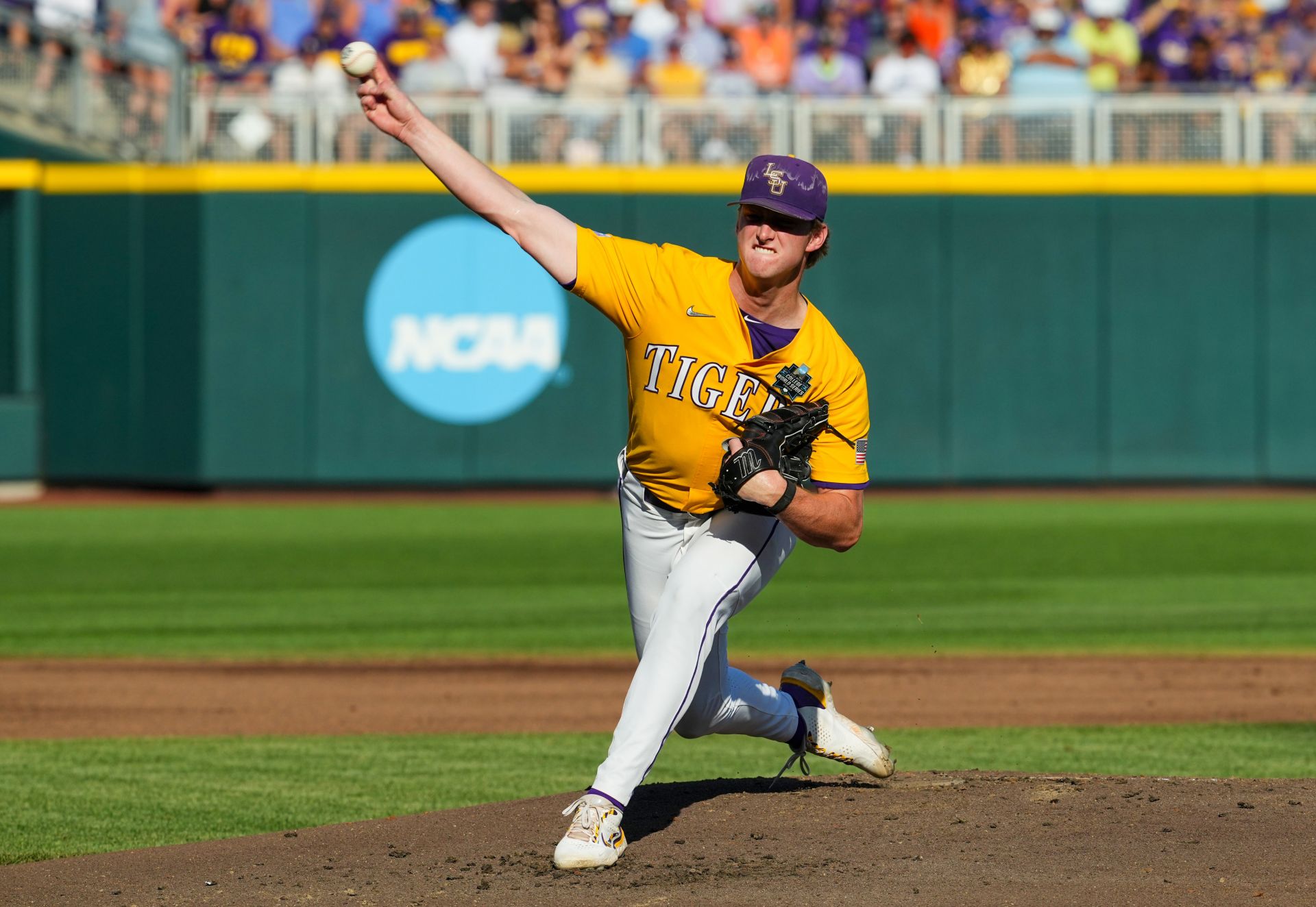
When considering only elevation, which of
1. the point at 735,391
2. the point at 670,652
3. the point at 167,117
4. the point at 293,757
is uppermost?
the point at 167,117

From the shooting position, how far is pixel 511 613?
39.0 ft

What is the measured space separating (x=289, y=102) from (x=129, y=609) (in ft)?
24.6

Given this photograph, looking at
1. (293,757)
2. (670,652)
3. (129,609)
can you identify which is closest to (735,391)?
(670,652)

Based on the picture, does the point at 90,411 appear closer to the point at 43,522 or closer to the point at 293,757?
the point at 43,522

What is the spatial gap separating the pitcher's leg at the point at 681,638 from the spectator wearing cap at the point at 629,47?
14.1 m

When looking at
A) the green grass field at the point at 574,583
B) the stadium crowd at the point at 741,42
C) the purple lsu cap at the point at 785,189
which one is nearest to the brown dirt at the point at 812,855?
the purple lsu cap at the point at 785,189

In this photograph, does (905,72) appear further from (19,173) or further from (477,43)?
(19,173)

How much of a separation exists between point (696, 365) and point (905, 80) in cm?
1429

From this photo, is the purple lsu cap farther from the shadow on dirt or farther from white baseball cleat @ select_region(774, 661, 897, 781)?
the shadow on dirt

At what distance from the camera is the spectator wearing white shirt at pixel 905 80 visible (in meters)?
18.3

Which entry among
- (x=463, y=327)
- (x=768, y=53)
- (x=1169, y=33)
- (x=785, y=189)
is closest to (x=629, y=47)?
(x=768, y=53)

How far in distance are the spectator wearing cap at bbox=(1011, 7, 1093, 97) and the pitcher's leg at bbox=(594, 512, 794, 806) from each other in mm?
13996

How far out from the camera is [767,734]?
5.66 m

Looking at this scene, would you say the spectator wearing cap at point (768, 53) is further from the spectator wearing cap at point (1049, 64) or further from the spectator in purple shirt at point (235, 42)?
the spectator in purple shirt at point (235, 42)
